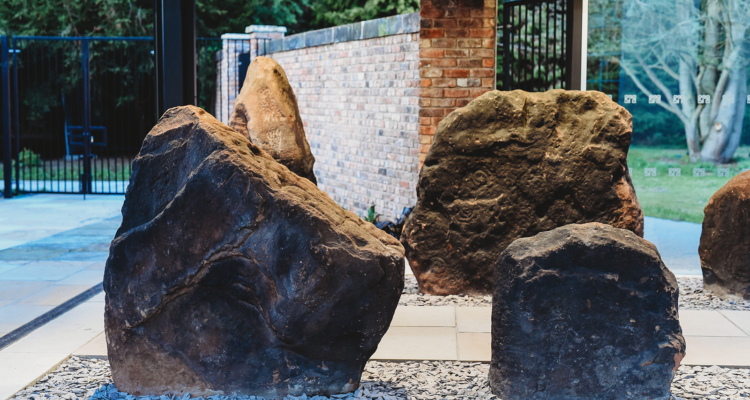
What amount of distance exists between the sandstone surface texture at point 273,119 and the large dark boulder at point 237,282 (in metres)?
2.33

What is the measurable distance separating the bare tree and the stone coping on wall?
2346mm

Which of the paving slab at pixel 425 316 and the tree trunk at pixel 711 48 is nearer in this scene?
the paving slab at pixel 425 316

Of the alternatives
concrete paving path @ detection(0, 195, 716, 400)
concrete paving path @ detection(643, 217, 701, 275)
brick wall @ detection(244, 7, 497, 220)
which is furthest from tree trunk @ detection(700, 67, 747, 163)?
brick wall @ detection(244, 7, 497, 220)

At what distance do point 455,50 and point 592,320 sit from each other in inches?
172

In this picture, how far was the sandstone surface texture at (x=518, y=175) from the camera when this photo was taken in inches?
215

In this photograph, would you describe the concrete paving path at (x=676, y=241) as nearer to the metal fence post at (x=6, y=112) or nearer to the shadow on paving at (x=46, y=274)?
the shadow on paving at (x=46, y=274)

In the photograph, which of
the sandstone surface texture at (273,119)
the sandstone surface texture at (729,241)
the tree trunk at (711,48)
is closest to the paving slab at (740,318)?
the sandstone surface texture at (729,241)

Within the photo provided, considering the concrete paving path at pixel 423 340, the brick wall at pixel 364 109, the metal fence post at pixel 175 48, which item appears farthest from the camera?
the brick wall at pixel 364 109

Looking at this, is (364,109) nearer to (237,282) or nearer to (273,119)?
(273,119)

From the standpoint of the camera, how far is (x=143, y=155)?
388cm

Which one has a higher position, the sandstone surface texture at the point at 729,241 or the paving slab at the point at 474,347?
the sandstone surface texture at the point at 729,241

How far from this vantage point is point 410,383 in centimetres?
388

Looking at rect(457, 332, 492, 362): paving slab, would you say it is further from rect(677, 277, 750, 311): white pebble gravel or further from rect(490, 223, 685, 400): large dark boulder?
rect(677, 277, 750, 311): white pebble gravel

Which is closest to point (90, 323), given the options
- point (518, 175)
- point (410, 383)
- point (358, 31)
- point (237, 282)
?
point (237, 282)
